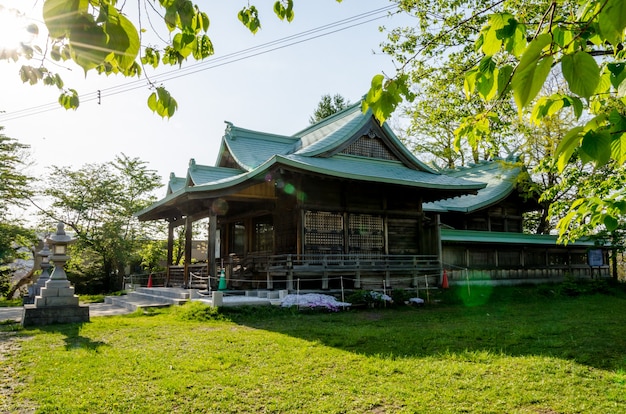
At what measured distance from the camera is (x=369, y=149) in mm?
18875

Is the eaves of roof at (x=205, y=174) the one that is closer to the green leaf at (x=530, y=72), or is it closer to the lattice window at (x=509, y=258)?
the lattice window at (x=509, y=258)

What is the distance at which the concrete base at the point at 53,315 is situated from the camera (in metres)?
11.0

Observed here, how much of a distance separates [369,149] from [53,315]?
42.6 feet

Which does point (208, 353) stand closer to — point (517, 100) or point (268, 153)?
point (517, 100)

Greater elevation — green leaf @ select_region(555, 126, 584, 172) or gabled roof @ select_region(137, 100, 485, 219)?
gabled roof @ select_region(137, 100, 485, 219)

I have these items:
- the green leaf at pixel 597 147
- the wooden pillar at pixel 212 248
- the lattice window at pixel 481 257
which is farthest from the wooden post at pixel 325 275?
the green leaf at pixel 597 147

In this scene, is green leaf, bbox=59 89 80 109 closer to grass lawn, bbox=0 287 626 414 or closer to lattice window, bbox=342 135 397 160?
grass lawn, bbox=0 287 626 414

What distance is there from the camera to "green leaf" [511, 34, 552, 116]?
1477 mm

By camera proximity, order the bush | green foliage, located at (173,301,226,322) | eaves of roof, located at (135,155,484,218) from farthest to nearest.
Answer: eaves of roof, located at (135,155,484,218), the bush, green foliage, located at (173,301,226,322)

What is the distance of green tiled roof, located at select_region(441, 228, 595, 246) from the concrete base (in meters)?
14.2

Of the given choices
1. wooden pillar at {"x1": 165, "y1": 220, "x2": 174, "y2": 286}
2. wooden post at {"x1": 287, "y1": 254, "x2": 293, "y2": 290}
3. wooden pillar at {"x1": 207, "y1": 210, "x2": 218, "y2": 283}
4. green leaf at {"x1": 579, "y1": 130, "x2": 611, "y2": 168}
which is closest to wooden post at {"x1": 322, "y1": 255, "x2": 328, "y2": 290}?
wooden post at {"x1": 287, "y1": 254, "x2": 293, "y2": 290}

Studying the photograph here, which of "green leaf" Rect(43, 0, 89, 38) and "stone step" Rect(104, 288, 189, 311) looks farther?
"stone step" Rect(104, 288, 189, 311)

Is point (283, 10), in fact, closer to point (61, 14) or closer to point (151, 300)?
point (61, 14)

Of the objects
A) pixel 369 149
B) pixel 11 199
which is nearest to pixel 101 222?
pixel 11 199
